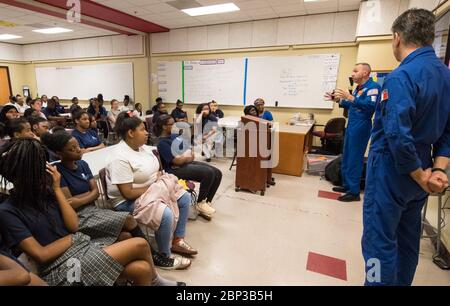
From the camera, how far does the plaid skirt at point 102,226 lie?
146 cm

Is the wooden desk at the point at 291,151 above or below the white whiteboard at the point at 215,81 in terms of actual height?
below

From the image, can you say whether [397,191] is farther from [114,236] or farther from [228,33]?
[228,33]

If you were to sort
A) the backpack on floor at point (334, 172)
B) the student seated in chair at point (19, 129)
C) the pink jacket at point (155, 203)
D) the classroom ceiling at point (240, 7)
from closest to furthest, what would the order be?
the pink jacket at point (155, 203) < the student seated in chair at point (19, 129) < the backpack on floor at point (334, 172) < the classroom ceiling at point (240, 7)

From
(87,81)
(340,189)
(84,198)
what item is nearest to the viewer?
(84,198)

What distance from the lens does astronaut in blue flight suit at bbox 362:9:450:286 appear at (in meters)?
1.17

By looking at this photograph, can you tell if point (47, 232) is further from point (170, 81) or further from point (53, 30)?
point (53, 30)

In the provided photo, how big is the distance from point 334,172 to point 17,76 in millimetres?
11488

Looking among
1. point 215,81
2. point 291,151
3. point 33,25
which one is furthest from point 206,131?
point 33,25

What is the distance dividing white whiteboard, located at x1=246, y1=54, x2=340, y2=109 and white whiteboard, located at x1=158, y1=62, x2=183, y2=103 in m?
2.02

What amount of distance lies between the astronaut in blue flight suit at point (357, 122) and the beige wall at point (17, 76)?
11272mm

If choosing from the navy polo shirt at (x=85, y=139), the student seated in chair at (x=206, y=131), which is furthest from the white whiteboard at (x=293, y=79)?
the navy polo shirt at (x=85, y=139)

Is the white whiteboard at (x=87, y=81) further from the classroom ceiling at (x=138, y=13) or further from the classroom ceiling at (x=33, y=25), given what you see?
the classroom ceiling at (x=138, y=13)

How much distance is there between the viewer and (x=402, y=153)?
3.78ft
